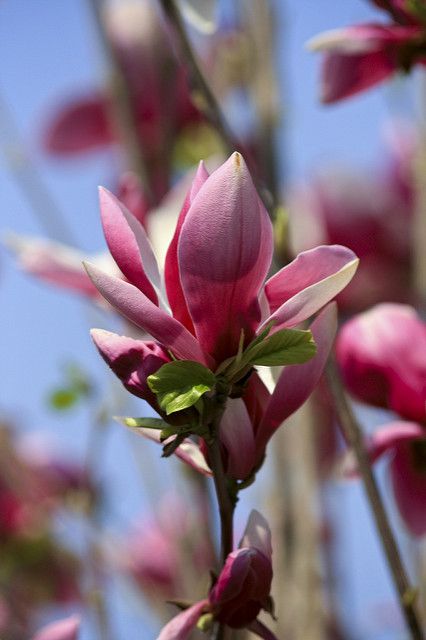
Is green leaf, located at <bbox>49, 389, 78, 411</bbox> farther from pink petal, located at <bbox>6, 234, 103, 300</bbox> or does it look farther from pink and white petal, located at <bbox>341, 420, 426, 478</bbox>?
pink and white petal, located at <bbox>341, 420, 426, 478</bbox>

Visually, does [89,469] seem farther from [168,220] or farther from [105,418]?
[168,220]

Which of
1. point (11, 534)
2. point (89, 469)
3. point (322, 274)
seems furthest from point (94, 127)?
point (322, 274)

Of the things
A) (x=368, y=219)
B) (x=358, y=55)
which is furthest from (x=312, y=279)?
(x=368, y=219)

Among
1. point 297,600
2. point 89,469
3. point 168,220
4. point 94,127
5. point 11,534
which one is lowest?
point 11,534

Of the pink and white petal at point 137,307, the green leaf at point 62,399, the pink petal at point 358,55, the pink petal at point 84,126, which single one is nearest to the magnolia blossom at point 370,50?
the pink petal at point 358,55

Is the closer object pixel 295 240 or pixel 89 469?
pixel 89 469

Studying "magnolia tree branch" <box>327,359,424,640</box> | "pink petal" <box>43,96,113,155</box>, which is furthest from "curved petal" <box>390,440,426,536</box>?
"pink petal" <box>43,96,113,155</box>

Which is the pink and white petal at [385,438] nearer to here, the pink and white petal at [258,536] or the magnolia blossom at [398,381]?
the magnolia blossom at [398,381]
